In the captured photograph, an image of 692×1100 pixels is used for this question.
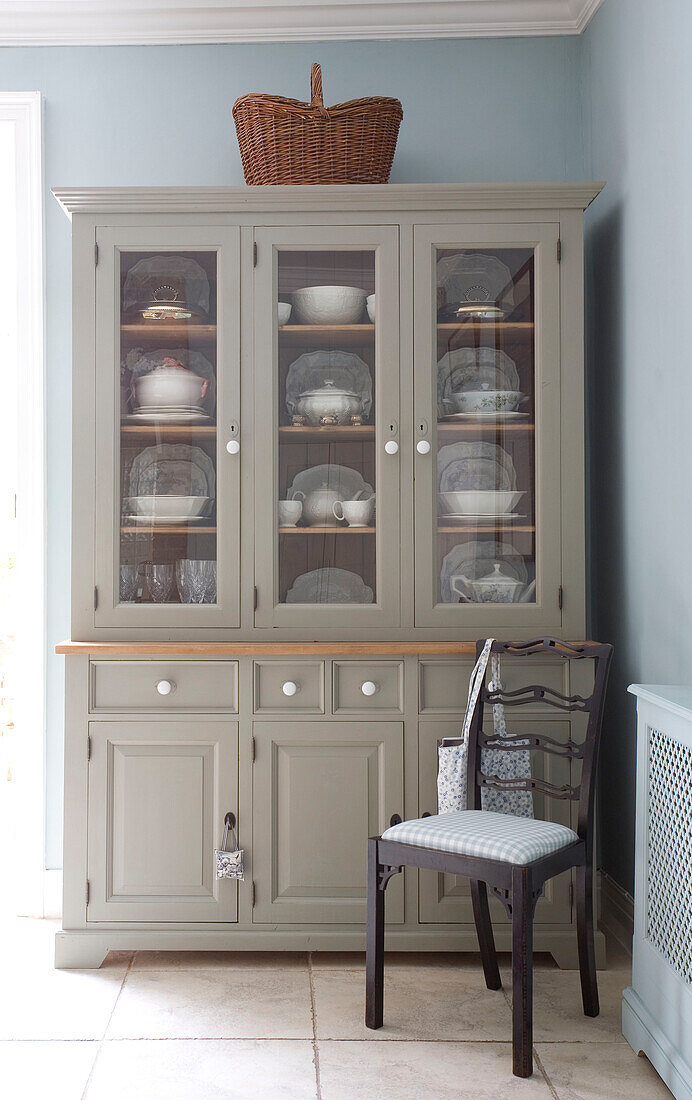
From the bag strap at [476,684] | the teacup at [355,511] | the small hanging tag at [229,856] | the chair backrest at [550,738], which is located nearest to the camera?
the chair backrest at [550,738]

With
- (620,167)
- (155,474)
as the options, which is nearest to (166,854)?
(155,474)

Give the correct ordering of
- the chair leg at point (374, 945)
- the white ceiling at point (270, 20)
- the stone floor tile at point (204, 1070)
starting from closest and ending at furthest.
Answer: the stone floor tile at point (204, 1070) < the chair leg at point (374, 945) < the white ceiling at point (270, 20)

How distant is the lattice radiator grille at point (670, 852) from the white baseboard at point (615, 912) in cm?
60

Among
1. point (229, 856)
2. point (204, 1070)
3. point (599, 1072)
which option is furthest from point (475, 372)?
point (204, 1070)

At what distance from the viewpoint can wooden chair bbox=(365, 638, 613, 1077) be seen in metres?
1.95

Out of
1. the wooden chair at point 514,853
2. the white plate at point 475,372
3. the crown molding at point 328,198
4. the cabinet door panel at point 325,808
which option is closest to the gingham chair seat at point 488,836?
the wooden chair at point 514,853

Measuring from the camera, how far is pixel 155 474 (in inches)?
103

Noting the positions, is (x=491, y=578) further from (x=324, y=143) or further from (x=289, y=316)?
(x=324, y=143)

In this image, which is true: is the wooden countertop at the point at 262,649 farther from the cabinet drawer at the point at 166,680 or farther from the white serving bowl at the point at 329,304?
the white serving bowl at the point at 329,304

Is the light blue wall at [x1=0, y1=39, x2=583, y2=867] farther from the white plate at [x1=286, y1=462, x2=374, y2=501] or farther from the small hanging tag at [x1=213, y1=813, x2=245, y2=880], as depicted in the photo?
the white plate at [x1=286, y1=462, x2=374, y2=501]

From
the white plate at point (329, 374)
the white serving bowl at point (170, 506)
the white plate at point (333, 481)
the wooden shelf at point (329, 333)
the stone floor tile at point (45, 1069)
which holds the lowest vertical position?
the stone floor tile at point (45, 1069)

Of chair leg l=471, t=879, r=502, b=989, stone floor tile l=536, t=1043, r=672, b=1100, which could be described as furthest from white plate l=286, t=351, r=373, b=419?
stone floor tile l=536, t=1043, r=672, b=1100

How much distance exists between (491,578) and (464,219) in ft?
3.23

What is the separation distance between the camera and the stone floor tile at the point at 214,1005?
7.14 feet
